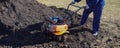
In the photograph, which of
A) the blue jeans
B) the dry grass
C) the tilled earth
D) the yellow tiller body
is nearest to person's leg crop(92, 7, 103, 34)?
the blue jeans

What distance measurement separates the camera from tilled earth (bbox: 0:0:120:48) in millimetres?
10125

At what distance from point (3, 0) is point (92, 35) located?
3.35 meters

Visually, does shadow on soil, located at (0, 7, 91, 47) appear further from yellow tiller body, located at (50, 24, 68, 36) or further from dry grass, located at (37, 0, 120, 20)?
dry grass, located at (37, 0, 120, 20)

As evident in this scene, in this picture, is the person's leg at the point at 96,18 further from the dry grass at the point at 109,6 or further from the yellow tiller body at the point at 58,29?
the dry grass at the point at 109,6

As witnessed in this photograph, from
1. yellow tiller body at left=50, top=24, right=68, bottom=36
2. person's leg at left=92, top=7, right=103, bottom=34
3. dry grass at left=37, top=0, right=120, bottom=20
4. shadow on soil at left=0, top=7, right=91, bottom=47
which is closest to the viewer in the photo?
yellow tiller body at left=50, top=24, right=68, bottom=36

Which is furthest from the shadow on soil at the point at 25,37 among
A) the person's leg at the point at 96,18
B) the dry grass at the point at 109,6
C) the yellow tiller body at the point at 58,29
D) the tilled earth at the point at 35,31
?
the dry grass at the point at 109,6

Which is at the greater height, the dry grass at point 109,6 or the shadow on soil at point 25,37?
the dry grass at point 109,6

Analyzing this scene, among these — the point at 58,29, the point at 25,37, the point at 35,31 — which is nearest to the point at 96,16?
the point at 58,29

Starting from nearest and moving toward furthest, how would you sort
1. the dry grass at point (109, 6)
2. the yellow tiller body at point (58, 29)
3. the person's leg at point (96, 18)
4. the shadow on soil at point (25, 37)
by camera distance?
the yellow tiller body at point (58, 29) → the shadow on soil at point (25, 37) → the person's leg at point (96, 18) → the dry grass at point (109, 6)

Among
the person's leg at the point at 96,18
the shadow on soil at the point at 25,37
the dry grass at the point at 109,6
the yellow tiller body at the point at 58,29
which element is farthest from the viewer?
the dry grass at the point at 109,6

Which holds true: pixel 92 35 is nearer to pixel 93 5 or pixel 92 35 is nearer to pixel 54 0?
Result: pixel 93 5

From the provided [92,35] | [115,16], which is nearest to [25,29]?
[92,35]

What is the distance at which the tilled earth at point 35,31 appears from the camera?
10.1 m

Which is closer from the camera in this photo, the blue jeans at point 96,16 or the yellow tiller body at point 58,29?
the yellow tiller body at point 58,29
